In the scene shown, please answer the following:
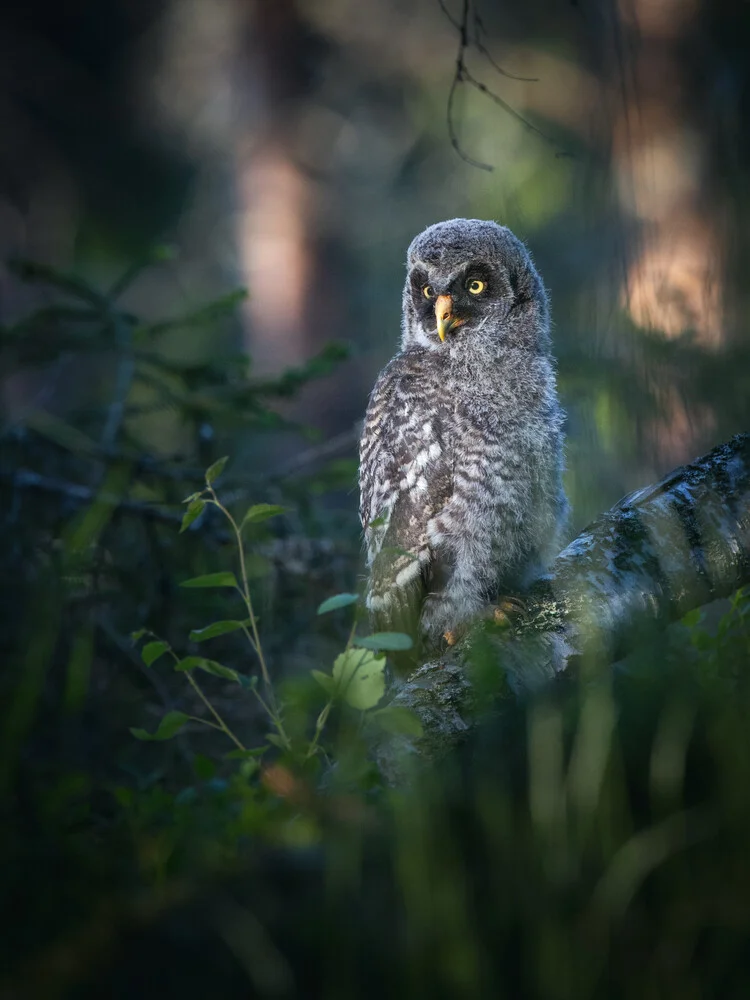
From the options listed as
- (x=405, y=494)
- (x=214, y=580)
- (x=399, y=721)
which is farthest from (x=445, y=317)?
(x=399, y=721)

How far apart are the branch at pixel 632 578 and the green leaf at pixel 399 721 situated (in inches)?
10.0

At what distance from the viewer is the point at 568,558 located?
2814 mm

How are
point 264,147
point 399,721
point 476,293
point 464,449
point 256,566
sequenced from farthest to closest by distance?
point 264,147
point 256,566
point 476,293
point 464,449
point 399,721

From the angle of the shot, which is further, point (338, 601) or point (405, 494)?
point (405, 494)

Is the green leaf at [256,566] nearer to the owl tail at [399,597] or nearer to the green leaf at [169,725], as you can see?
the owl tail at [399,597]

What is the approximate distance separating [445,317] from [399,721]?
2061mm

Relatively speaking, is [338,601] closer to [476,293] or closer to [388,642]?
[388,642]

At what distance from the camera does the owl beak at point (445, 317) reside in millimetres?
3578

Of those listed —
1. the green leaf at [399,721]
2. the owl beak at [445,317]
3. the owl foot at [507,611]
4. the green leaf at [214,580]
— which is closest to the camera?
the green leaf at [399,721]

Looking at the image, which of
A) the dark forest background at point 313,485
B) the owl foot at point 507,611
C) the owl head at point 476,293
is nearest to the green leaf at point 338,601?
the dark forest background at point 313,485

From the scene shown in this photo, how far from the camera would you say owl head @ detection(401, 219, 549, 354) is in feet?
11.9

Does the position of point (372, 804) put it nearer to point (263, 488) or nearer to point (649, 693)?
point (649, 693)

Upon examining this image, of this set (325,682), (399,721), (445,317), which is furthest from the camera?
(445,317)

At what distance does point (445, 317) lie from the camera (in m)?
3.61
